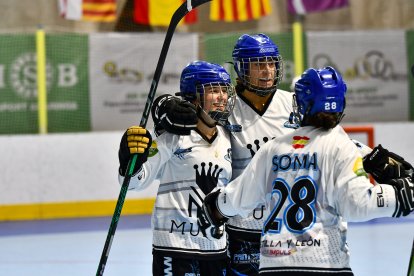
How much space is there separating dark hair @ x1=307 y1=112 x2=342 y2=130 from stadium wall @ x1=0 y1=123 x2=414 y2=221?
6.14 metres

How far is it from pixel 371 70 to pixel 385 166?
21.7 ft

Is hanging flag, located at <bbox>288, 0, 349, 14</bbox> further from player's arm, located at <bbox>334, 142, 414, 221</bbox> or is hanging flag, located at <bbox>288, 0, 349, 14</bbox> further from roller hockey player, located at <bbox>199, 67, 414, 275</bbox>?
player's arm, located at <bbox>334, 142, 414, 221</bbox>

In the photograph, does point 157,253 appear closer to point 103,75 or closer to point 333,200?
point 333,200

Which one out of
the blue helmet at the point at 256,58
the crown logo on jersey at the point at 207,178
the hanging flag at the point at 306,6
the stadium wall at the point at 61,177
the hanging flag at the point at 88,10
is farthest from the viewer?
the hanging flag at the point at 306,6

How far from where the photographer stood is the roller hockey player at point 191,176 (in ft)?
11.8

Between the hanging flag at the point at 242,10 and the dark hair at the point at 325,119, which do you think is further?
the hanging flag at the point at 242,10

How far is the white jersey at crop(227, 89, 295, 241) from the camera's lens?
3855 mm

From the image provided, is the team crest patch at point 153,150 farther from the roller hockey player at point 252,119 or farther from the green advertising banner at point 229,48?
the green advertising banner at point 229,48

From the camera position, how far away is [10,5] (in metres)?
10.9

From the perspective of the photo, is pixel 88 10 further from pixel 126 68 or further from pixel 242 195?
pixel 242 195

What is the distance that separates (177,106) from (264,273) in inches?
32.7

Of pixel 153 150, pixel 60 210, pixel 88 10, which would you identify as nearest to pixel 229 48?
pixel 88 10

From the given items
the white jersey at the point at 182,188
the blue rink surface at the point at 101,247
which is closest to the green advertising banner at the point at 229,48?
the blue rink surface at the point at 101,247

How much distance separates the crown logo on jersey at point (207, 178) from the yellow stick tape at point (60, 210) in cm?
547
